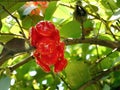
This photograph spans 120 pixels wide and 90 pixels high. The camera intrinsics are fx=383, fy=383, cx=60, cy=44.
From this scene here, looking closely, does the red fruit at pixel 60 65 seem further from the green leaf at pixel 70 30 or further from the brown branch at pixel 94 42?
the green leaf at pixel 70 30

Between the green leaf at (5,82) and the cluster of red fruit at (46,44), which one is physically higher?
the cluster of red fruit at (46,44)

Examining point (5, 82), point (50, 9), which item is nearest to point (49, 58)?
point (5, 82)

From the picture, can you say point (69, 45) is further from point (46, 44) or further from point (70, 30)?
point (46, 44)

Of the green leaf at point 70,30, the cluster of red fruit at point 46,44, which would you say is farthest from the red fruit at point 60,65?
the green leaf at point 70,30

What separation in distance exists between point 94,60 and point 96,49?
0.05 metres

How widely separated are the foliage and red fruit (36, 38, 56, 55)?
39 millimetres

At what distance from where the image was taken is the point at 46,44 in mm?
1105

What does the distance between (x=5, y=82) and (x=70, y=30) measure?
0.38m

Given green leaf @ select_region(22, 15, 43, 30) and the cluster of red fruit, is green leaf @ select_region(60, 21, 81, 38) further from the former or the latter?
the cluster of red fruit

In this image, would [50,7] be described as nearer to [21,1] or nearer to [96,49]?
[21,1]

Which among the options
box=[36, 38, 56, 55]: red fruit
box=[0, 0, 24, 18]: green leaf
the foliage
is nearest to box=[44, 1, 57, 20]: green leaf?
the foliage

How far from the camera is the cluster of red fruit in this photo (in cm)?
111

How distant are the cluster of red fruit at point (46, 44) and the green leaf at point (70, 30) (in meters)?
0.26

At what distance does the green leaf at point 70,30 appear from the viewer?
55.6 inches
